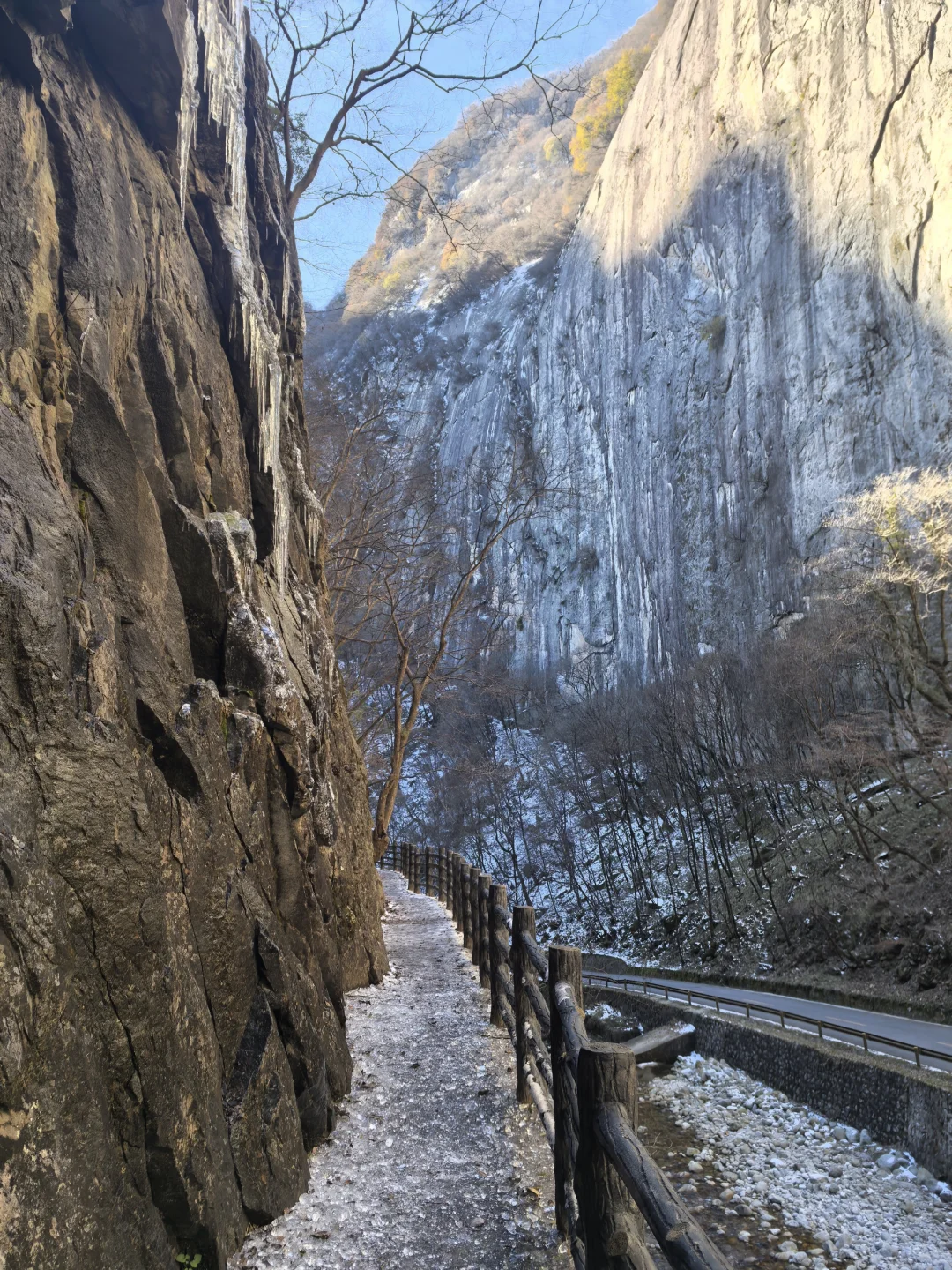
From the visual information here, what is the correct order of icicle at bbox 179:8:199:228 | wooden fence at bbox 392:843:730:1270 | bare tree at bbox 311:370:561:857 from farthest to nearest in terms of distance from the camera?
bare tree at bbox 311:370:561:857, icicle at bbox 179:8:199:228, wooden fence at bbox 392:843:730:1270

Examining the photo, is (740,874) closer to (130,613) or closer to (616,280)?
(130,613)

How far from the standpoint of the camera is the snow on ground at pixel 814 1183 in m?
7.74

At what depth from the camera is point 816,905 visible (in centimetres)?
2242

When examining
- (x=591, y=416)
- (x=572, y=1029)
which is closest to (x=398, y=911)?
(x=572, y=1029)

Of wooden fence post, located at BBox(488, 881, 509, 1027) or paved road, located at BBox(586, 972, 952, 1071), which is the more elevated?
wooden fence post, located at BBox(488, 881, 509, 1027)

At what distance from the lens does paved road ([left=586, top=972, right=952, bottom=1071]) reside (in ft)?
40.8

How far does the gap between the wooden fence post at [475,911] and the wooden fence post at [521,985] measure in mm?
2743

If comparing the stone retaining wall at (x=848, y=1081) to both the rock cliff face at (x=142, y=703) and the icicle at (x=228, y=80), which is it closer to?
the rock cliff face at (x=142, y=703)

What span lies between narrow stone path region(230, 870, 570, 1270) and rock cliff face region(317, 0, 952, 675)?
49.3 feet

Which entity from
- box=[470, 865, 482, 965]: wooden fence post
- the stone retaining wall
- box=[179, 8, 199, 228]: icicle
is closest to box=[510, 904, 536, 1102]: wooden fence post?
box=[470, 865, 482, 965]: wooden fence post

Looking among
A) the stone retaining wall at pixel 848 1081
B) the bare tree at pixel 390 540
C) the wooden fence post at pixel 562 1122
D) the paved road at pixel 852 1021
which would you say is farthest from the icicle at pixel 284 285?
the paved road at pixel 852 1021

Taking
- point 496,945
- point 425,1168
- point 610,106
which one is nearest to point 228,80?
point 496,945

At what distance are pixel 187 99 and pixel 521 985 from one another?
6.08 metres

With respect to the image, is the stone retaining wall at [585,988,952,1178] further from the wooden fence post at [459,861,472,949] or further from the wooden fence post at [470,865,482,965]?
the wooden fence post at [470,865,482,965]
